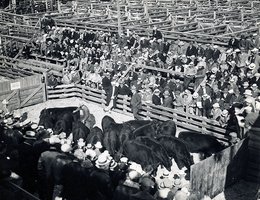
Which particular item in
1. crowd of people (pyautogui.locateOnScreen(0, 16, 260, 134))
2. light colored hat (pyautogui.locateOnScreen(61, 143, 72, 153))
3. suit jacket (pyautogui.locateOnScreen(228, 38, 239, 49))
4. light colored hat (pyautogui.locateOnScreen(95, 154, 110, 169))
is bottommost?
light colored hat (pyautogui.locateOnScreen(95, 154, 110, 169))

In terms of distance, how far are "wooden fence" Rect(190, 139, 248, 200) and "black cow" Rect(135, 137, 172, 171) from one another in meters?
1.82

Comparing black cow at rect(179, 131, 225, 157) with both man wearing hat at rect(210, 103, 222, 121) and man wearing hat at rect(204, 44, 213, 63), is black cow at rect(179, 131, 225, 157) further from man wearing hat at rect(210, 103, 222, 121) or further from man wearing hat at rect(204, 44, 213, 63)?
man wearing hat at rect(204, 44, 213, 63)

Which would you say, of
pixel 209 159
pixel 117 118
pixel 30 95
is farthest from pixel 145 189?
pixel 30 95

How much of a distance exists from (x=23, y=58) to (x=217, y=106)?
1520cm

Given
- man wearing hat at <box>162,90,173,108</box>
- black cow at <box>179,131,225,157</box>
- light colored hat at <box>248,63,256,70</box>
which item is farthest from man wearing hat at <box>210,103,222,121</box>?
light colored hat at <box>248,63,256,70</box>

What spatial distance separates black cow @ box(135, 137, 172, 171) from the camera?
12.1 meters

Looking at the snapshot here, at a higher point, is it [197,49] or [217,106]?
[197,49]

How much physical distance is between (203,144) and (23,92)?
903 cm

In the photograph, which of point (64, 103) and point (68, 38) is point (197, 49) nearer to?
point (64, 103)

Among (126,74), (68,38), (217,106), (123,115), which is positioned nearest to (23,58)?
(68,38)

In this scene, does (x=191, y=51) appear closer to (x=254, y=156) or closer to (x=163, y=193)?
(x=254, y=156)

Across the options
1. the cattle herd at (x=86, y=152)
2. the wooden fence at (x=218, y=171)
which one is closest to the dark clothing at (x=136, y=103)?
the cattle herd at (x=86, y=152)

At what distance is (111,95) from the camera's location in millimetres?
16875

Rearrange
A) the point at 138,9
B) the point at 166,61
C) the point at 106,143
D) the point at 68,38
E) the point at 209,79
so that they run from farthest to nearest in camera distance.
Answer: the point at 138,9 < the point at 68,38 < the point at 166,61 < the point at 209,79 < the point at 106,143
